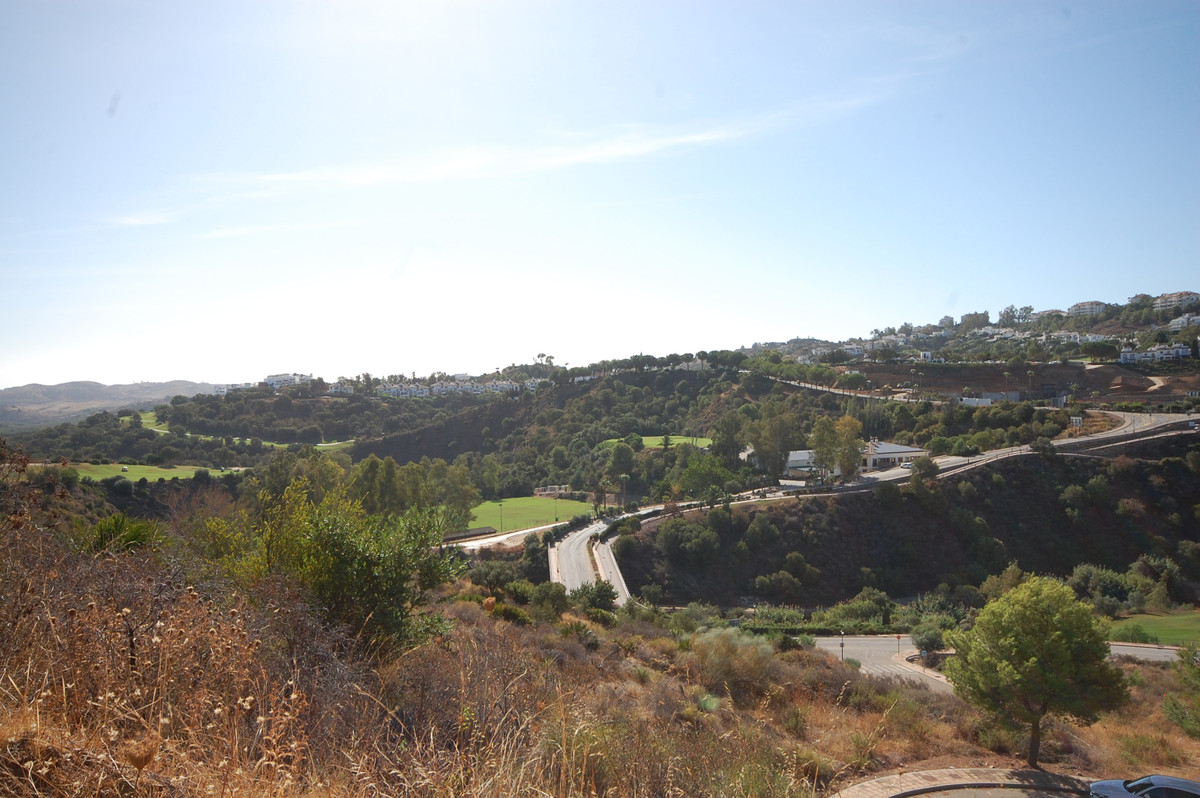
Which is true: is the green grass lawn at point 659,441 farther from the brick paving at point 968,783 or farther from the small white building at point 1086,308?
the small white building at point 1086,308

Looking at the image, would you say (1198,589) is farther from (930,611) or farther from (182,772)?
(182,772)

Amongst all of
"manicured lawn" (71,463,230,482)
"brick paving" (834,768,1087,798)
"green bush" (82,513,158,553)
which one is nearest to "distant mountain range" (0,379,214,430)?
"manicured lawn" (71,463,230,482)

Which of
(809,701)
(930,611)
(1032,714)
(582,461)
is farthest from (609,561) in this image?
(582,461)

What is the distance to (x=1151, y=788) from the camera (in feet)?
27.9

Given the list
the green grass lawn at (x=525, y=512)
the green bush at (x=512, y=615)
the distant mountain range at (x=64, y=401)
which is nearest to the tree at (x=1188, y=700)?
the green bush at (x=512, y=615)

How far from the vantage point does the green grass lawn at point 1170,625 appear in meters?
21.5

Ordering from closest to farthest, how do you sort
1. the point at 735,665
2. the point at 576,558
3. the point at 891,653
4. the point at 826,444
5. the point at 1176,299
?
the point at 735,665, the point at 891,653, the point at 576,558, the point at 826,444, the point at 1176,299

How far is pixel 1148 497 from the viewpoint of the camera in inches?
1473

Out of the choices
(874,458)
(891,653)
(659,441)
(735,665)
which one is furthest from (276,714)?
(659,441)

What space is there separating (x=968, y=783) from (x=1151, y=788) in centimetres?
217

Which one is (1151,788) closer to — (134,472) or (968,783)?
(968,783)

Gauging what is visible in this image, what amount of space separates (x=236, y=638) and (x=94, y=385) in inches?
6077

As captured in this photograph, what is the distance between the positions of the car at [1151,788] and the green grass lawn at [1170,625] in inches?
620

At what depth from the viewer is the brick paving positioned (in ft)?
29.1
